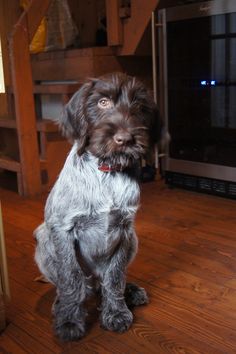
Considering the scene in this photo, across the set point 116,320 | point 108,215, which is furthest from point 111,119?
point 116,320

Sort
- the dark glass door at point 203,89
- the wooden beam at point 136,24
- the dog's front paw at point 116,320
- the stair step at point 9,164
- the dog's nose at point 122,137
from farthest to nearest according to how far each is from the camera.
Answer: the stair step at point 9,164
the wooden beam at point 136,24
the dark glass door at point 203,89
the dog's front paw at point 116,320
the dog's nose at point 122,137

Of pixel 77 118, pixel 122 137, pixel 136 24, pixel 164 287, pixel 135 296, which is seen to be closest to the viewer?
pixel 122 137

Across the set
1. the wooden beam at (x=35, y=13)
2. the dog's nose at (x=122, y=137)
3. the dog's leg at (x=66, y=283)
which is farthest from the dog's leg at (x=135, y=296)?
the wooden beam at (x=35, y=13)

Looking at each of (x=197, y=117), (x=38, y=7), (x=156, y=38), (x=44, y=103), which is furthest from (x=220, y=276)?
(x=44, y=103)

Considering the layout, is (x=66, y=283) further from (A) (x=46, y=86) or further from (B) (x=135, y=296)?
(A) (x=46, y=86)

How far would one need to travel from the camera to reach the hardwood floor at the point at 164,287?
1485 mm

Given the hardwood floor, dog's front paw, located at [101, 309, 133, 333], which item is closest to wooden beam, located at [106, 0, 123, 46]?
the hardwood floor

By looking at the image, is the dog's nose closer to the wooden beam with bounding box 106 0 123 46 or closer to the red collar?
the red collar

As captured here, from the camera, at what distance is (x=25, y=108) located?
3.17 metres

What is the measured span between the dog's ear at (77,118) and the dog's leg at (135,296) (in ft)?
2.09

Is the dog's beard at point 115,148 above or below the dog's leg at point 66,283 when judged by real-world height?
above

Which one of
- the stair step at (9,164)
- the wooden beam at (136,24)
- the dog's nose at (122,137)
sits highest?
the wooden beam at (136,24)

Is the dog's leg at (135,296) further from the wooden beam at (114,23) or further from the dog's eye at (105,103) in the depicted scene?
the wooden beam at (114,23)

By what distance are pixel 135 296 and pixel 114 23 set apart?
2.28 m
